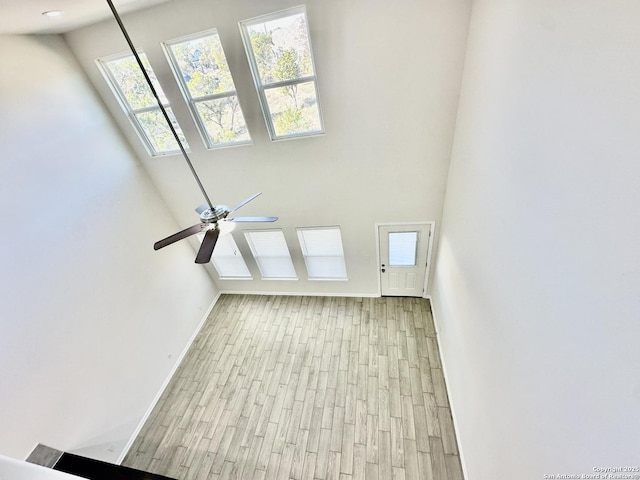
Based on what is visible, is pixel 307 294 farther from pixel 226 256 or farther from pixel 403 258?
pixel 403 258

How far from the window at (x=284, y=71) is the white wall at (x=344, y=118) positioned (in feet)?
0.34

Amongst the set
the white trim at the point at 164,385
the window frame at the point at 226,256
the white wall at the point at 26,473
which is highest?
the window frame at the point at 226,256

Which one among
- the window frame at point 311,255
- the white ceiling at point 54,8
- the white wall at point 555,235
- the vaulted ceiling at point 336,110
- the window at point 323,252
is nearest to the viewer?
the white wall at point 555,235

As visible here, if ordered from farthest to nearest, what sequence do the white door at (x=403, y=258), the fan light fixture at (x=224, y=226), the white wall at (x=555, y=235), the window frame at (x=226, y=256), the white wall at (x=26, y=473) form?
the window frame at (x=226, y=256) < the white door at (x=403, y=258) < the fan light fixture at (x=224, y=226) < the white wall at (x=26, y=473) < the white wall at (x=555, y=235)

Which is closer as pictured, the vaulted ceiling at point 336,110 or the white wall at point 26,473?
the white wall at point 26,473

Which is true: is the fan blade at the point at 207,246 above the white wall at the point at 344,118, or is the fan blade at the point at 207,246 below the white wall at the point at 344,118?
below

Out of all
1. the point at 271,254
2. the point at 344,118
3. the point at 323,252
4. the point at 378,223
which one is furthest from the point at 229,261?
the point at 344,118

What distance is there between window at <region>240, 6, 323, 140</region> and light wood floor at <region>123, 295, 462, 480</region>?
3331 millimetres

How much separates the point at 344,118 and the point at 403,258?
2.52 m

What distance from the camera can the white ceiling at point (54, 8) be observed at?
2.10 m

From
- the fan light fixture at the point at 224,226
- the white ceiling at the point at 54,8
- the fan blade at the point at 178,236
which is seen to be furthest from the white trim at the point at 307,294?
the white ceiling at the point at 54,8

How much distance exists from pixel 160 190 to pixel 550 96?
4872 mm

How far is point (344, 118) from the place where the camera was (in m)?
3.14

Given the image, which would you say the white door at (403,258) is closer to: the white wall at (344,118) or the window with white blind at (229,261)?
the white wall at (344,118)
